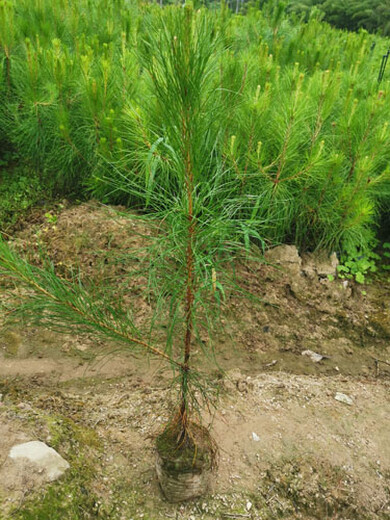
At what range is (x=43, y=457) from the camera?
5.26 feet

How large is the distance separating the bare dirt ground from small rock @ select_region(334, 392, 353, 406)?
25 millimetres

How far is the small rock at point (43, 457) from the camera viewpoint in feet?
5.18

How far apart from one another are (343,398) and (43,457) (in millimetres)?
1686

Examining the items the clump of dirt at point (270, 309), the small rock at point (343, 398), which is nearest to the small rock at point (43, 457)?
the clump of dirt at point (270, 309)

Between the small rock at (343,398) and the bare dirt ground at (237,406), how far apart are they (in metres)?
0.03

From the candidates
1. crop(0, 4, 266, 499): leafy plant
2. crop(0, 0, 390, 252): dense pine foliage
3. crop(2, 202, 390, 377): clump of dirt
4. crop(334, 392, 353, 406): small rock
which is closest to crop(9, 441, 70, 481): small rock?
crop(0, 4, 266, 499): leafy plant

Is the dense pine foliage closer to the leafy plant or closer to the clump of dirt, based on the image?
the clump of dirt

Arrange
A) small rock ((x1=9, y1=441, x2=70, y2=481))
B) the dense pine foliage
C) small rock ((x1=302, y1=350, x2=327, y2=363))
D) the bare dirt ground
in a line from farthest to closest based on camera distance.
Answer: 1. small rock ((x1=302, y1=350, x2=327, y2=363))
2. the dense pine foliage
3. the bare dirt ground
4. small rock ((x1=9, y1=441, x2=70, y2=481))

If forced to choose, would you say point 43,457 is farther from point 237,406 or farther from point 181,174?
point 181,174

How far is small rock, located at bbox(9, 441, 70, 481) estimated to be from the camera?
158cm

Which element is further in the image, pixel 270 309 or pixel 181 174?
pixel 270 309

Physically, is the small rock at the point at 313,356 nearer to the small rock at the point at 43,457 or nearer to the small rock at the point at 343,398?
the small rock at the point at 343,398

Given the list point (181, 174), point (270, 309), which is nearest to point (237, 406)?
point (270, 309)

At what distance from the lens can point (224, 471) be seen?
6.31 feet
